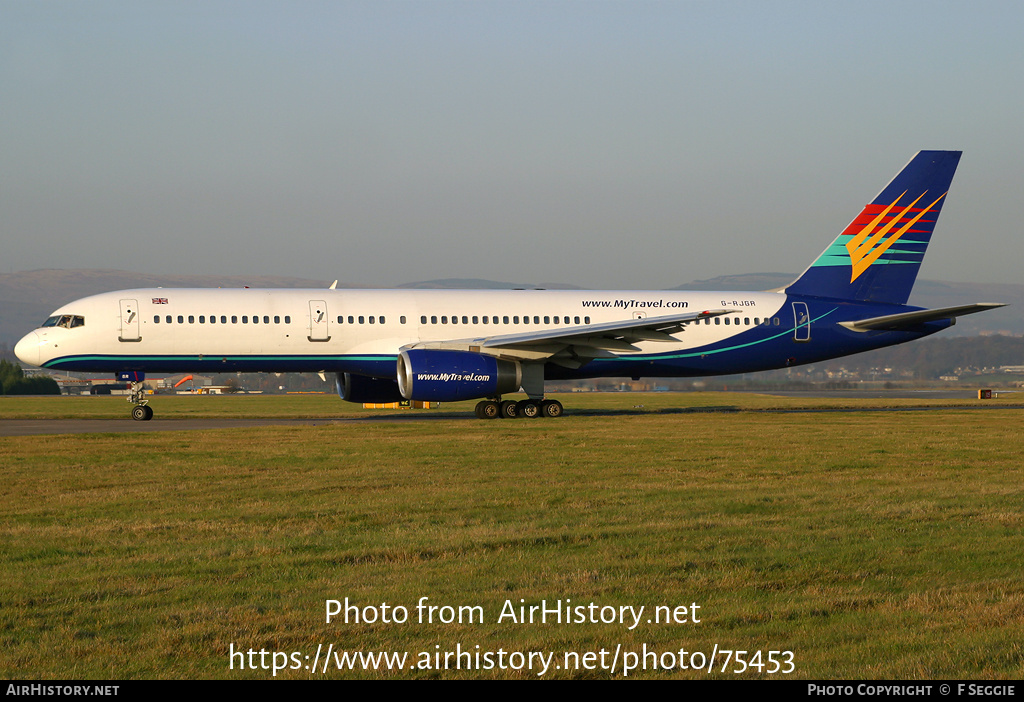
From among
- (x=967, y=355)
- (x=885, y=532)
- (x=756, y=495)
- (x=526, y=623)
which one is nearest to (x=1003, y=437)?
(x=756, y=495)

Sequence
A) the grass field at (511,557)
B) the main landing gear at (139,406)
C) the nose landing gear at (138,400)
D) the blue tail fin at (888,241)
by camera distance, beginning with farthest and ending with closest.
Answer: the blue tail fin at (888,241), the main landing gear at (139,406), the nose landing gear at (138,400), the grass field at (511,557)

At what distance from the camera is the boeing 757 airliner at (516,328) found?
27.4m

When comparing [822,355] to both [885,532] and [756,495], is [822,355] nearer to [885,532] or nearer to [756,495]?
[756,495]

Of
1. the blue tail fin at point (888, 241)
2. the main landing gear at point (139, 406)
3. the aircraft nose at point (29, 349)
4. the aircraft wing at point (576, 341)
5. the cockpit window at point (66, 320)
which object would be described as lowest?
the main landing gear at point (139, 406)

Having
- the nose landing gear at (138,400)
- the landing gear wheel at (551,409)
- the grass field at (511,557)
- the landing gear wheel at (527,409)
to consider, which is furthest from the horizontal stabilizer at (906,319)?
the nose landing gear at (138,400)

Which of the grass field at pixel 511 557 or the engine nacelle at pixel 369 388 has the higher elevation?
the engine nacelle at pixel 369 388

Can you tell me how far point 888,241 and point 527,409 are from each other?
1419cm

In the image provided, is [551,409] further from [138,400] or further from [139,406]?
[138,400]

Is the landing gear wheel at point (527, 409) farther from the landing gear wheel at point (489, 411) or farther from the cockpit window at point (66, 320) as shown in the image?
the cockpit window at point (66, 320)

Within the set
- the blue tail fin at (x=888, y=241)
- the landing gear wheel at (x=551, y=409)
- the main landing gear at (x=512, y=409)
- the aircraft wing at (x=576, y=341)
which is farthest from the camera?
the blue tail fin at (x=888, y=241)

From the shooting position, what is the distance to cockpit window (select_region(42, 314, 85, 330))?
90.1 feet

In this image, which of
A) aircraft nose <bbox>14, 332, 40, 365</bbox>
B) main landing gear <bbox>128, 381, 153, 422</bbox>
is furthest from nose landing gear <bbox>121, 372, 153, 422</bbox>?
aircraft nose <bbox>14, 332, 40, 365</bbox>

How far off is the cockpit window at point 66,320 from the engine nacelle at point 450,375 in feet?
31.0

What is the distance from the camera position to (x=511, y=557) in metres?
8.29
